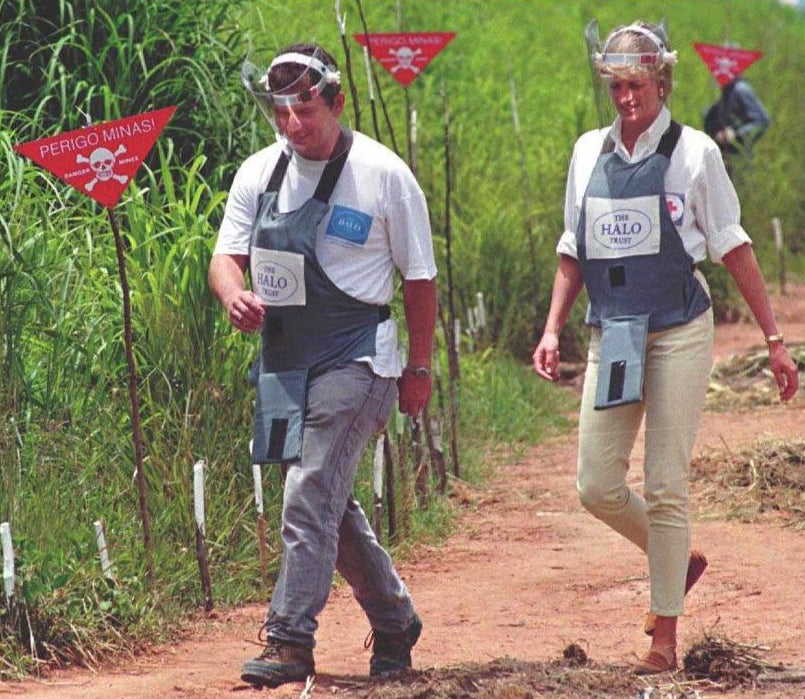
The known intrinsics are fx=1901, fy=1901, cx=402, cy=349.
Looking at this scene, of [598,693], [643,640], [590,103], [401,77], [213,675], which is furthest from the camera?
[590,103]

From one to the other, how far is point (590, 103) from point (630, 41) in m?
8.84

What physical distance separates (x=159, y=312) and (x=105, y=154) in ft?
3.50

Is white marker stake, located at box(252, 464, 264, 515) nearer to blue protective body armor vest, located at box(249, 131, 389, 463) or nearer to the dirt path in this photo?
the dirt path

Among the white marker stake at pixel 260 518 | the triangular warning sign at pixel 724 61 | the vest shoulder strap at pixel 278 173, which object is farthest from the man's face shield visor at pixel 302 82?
the triangular warning sign at pixel 724 61

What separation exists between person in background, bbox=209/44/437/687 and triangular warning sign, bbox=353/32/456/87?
3281 mm

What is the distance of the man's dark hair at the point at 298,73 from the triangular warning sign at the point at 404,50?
129 inches

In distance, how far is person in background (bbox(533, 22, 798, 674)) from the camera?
501 cm

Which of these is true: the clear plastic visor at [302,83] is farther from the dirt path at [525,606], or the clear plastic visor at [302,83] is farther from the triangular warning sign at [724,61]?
the triangular warning sign at [724,61]

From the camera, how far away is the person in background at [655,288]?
A: 197 inches

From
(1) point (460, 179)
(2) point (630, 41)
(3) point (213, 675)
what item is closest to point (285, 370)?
(3) point (213, 675)

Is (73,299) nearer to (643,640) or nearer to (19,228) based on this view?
(19,228)

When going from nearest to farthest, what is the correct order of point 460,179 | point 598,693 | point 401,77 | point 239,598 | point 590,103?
point 598,693 < point 239,598 < point 401,77 < point 460,179 < point 590,103

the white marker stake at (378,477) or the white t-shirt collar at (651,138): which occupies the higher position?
the white t-shirt collar at (651,138)

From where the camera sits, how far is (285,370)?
4.98m
